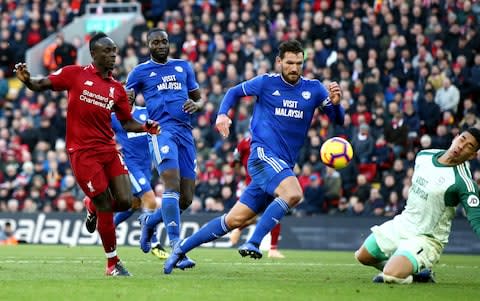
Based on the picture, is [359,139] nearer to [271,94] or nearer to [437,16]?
[437,16]

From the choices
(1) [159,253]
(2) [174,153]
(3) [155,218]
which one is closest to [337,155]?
(2) [174,153]

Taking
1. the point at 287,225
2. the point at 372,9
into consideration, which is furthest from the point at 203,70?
the point at 287,225

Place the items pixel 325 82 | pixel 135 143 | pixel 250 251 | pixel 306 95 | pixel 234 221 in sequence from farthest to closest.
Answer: pixel 325 82 < pixel 135 143 < pixel 306 95 < pixel 234 221 < pixel 250 251

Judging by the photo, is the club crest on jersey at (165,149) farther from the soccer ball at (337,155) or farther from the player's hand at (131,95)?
the soccer ball at (337,155)

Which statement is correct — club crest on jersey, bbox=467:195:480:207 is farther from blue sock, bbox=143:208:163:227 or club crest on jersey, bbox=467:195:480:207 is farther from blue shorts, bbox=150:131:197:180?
blue sock, bbox=143:208:163:227

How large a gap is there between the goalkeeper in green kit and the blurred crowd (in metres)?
11.3

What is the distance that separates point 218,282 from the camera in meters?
11.6

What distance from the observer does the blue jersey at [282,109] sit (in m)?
13.0

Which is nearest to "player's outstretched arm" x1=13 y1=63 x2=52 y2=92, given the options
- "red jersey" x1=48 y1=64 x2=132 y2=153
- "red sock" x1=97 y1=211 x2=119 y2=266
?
"red jersey" x1=48 y1=64 x2=132 y2=153

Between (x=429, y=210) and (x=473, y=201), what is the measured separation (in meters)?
0.66

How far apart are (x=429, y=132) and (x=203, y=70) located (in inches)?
279

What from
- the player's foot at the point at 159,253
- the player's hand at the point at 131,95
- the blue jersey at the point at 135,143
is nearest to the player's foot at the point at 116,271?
the player's hand at the point at 131,95

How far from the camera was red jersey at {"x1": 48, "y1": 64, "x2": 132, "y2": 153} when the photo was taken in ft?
40.4

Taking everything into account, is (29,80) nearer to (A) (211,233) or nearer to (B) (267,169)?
(A) (211,233)
